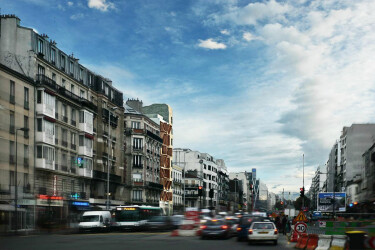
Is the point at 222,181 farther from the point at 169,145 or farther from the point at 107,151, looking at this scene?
the point at 107,151

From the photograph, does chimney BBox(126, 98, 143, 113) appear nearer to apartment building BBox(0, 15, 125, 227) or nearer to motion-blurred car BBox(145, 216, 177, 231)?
apartment building BBox(0, 15, 125, 227)

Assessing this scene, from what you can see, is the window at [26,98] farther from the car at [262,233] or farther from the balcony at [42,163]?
the car at [262,233]

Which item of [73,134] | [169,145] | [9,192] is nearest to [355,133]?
[169,145]

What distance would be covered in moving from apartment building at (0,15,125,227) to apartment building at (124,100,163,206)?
6713 millimetres

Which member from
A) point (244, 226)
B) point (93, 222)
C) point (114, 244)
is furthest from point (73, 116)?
point (114, 244)

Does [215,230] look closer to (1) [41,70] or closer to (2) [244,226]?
(2) [244,226]

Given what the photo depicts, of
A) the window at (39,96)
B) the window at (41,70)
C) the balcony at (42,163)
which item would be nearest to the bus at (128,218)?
the balcony at (42,163)

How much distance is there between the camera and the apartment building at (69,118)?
59.4m

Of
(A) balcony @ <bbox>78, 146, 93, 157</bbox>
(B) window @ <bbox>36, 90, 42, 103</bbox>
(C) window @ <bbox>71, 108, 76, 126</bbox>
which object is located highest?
(B) window @ <bbox>36, 90, 42, 103</bbox>

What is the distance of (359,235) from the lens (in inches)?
803

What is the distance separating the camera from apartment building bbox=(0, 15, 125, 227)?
59.4 m

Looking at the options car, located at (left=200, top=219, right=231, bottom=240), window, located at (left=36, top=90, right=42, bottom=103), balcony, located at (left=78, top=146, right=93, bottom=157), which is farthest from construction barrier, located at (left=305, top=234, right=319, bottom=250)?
balcony, located at (left=78, top=146, right=93, bottom=157)

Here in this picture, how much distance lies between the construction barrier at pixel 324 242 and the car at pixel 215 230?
1171 centimetres

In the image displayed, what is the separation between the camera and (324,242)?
25.4 metres
